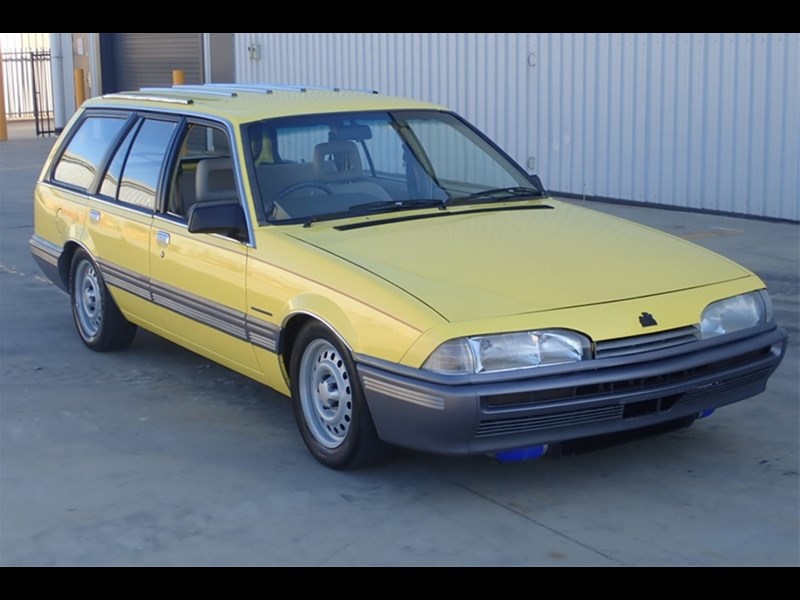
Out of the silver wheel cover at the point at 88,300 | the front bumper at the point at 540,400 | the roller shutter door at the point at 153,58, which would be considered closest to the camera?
the front bumper at the point at 540,400

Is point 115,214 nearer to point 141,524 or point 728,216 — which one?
point 141,524

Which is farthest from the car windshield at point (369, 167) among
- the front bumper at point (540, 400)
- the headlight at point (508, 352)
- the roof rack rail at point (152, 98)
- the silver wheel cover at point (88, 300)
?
the silver wheel cover at point (88, 300)

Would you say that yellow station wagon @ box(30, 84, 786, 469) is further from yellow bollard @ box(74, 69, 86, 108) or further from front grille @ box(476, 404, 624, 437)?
yellow bollard @ box(74, 69, 86, 108)

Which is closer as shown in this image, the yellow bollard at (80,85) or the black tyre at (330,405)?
the black tyre at (330,405)

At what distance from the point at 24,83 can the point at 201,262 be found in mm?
24446

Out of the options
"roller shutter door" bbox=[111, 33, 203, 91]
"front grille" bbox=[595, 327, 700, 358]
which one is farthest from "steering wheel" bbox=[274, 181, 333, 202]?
"roller shutter door" bbox=[111, 33, 203, 91]

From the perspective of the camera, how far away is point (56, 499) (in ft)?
16.4

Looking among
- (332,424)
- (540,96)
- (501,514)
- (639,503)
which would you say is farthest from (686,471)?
(540,96)

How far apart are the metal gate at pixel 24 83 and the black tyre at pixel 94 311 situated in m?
21.1

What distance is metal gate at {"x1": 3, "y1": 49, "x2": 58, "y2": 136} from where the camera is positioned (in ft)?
90.6

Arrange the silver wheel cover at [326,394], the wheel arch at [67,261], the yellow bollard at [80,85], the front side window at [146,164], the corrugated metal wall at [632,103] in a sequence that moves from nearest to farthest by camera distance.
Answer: the silver wheel cover at [326,394] → the front side window at [146,164] → the wheel arch at [67,261] → the corrugated metal wall at [632,103] → the yellow bollard at [80,85]

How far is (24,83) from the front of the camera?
28484 mm

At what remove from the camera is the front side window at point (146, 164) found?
6.54 m

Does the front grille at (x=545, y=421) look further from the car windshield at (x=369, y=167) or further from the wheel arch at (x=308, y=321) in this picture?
the car windshield at (x=369, y=167)
